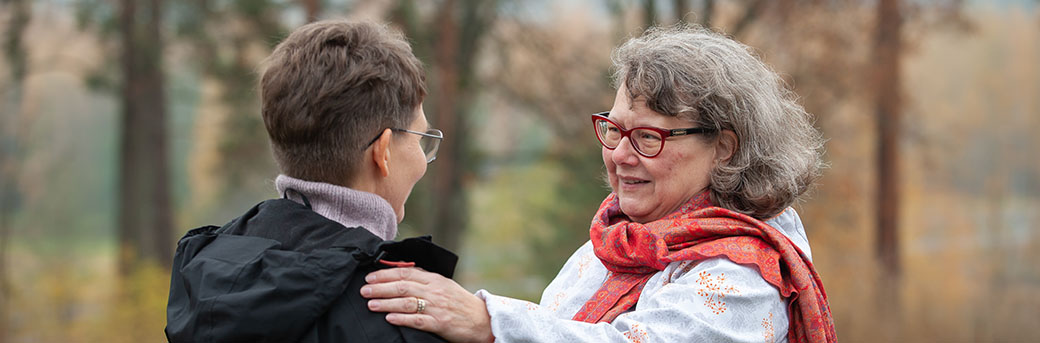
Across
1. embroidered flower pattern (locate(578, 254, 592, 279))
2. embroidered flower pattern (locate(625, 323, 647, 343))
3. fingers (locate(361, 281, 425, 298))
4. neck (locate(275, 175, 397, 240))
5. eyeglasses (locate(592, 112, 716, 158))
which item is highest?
eyeglasses (locate(592, 112, 716, 158))

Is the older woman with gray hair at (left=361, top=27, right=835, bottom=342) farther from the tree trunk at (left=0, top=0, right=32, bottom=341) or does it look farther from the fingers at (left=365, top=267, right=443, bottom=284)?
the tree trunk at (left=0, top=0, right=32, bottom=341)

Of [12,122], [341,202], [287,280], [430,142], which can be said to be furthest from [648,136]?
[12,122]

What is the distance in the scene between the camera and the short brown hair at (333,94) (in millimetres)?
1884

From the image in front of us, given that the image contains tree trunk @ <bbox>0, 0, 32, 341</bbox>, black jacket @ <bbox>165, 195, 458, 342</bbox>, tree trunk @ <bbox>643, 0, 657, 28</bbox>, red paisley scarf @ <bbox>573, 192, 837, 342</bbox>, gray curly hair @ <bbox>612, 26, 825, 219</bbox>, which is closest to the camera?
black jacket @ <bbox>165, 195, 458, 342</bbox>

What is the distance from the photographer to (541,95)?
13.4 meters

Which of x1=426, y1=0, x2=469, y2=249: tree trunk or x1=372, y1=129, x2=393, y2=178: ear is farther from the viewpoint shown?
x1=426, y1=0, x2=469, y2=249: tree trunk

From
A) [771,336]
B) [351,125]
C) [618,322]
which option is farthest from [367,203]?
[771,336]

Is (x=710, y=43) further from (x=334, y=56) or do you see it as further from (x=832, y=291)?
(x=832, y=291)

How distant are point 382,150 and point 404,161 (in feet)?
0.34

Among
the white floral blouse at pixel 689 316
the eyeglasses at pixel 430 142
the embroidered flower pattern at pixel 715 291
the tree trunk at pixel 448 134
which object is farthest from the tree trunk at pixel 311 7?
the embroidered flower pattern at pixel 715 291

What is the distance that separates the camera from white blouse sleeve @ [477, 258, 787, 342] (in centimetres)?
183

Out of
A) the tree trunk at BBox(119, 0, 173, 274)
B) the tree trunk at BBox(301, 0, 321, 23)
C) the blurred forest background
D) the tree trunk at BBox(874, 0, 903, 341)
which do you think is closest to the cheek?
the blurred forest background

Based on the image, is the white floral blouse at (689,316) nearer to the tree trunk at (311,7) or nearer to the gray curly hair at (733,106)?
the gray curly hair at (733,106)

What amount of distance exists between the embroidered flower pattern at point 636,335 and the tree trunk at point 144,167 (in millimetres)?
11742
